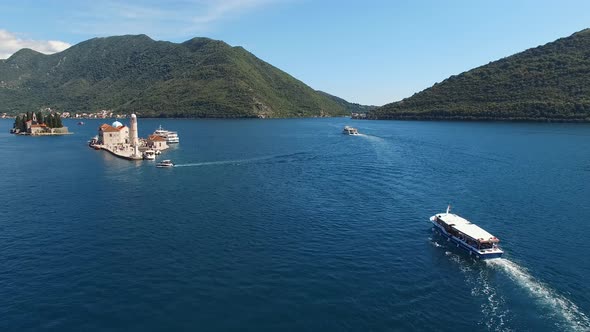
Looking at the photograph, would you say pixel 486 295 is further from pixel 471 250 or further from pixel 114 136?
pixel 114 136

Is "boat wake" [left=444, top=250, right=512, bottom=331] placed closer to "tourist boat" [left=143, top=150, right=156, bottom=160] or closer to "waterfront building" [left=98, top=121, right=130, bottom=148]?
"tourist boat" [left=143, top=150, right=156, bottom=160]

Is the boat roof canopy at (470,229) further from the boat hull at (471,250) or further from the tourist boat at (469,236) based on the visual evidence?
the boat hull at (471,250)

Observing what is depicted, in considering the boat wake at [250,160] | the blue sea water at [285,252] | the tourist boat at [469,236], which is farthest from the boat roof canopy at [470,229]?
the boat wake at [250,160]

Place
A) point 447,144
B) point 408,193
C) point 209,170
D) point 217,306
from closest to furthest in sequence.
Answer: point 217,306, point 408,193, point 209,170, point 447,144

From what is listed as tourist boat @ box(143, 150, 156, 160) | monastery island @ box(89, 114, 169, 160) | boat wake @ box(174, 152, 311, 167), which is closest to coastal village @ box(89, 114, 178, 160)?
monastery island @ box(89, 114, 169, 160)

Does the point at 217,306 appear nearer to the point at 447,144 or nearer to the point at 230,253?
the point at 230,253

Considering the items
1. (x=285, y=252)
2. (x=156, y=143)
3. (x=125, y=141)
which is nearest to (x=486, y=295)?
(x=285, y=252)

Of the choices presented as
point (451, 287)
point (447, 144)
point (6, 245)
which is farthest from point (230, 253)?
point (447, 144)
